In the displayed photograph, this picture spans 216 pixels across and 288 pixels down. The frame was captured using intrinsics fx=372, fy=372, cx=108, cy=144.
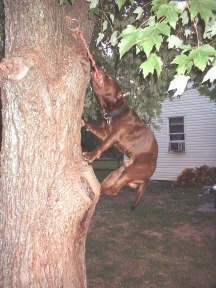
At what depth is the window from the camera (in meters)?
17.0

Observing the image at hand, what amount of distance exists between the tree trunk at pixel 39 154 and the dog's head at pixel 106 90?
1.04ft

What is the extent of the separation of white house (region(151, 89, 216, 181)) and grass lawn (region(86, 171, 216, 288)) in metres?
3.55

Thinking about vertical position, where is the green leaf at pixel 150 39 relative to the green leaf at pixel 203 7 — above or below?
below

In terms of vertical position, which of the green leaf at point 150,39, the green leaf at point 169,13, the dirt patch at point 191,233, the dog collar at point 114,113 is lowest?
the dirt patch at point 191,233

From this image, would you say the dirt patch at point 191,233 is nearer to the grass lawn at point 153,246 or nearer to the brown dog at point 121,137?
the grass lawn at point 153,246

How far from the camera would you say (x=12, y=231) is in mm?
2887

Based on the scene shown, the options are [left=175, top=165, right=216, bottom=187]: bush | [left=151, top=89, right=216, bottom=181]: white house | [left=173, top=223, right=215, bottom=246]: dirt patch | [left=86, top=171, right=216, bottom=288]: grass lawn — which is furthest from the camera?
[left=151, top=89, right=216, bottom=181]: white house

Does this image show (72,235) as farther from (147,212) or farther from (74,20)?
(147,212)

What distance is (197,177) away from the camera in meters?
15.7

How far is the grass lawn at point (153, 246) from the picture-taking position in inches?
255

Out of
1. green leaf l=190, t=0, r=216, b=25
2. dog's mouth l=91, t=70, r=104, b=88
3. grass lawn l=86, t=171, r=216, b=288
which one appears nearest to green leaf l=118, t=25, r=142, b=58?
green leaf l=190, t=0, r=216, b=25

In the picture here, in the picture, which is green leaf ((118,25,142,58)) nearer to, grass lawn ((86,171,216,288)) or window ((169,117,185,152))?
grass lawn ((86,171,216,288))

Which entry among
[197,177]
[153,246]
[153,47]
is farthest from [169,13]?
[197,177]

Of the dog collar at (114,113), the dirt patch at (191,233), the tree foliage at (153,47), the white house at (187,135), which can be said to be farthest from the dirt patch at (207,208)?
the dog collar at (114,113)
